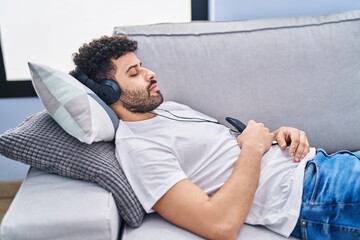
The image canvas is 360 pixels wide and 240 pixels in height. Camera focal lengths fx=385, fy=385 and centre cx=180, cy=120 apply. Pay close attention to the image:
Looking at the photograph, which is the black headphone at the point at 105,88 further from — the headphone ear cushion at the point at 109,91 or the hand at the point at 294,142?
the hand at the point at 294,142

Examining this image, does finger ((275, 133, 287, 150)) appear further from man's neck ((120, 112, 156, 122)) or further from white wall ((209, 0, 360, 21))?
white wall ((209, 0, 360, 21))

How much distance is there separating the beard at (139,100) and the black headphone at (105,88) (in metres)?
0.03

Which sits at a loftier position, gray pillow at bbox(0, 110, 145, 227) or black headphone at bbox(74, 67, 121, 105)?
black headphone at bbox(74, 67, 121, 105)

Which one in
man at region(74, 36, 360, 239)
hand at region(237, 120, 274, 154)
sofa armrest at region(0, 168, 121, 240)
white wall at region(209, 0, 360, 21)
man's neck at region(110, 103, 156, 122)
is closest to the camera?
sofa armrest at region(0, 168, 121, 240)

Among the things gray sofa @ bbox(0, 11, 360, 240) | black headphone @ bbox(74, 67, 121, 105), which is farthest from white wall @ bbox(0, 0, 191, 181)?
black headphone @ bbox(74, 67, 121, 105)

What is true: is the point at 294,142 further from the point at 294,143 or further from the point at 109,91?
the point at 109,91

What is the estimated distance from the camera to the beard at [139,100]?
125 cm

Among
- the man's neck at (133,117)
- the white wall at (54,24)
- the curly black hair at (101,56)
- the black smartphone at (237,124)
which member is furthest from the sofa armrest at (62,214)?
the white wall at (54,24)

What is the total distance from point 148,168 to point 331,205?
0.50 metres

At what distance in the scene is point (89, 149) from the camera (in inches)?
41.9

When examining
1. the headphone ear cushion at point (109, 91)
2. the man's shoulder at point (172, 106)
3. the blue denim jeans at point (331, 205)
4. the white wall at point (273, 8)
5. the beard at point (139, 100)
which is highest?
the white wall at point (273, 8)

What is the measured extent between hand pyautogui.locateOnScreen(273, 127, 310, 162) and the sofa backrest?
7.3 inches

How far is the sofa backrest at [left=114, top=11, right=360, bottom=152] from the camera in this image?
1.46 metres

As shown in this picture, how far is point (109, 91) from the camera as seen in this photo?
1.23 m
